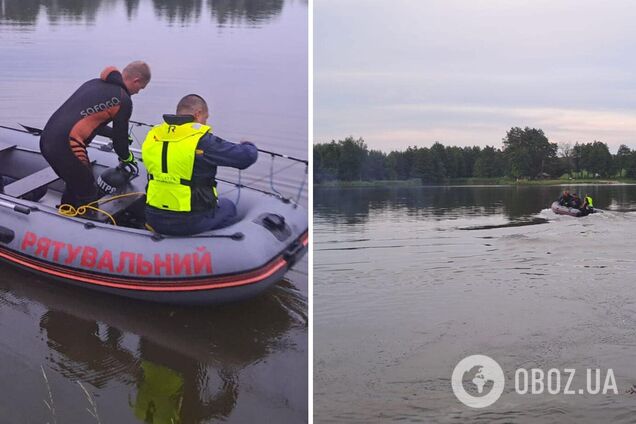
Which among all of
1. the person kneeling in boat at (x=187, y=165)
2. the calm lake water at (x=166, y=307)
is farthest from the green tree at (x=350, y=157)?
the person kneeling in boat at (x=187, y=165)

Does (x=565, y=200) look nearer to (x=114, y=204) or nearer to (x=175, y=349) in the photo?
(x=175, y=349)

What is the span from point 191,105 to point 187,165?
0.77 ft

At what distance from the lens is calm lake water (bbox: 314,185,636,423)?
2.17 m

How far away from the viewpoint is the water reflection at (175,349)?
2148 mm

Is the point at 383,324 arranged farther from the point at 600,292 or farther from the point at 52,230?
the point at 52,230

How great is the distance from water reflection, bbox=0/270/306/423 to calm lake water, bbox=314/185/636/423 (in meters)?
0.21

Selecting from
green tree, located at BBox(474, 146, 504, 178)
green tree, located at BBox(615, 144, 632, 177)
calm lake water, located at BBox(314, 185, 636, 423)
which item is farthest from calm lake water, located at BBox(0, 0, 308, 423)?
green tree, located at BBox(615, 144, 632, 177)

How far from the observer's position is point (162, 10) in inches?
93.0

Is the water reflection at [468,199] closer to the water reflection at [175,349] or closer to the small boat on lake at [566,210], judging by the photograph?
the small boat on lake at [566,210]

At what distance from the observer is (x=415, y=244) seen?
2244 millimetres

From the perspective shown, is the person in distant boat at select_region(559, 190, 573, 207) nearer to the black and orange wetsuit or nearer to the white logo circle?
the white logo circle

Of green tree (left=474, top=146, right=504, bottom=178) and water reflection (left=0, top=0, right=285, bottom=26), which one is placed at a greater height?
water reflection (left=0, top=0, right=285, bottom=26)

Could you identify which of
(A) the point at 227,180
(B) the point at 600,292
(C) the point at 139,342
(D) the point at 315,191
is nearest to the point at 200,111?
(A) the point at 227,180

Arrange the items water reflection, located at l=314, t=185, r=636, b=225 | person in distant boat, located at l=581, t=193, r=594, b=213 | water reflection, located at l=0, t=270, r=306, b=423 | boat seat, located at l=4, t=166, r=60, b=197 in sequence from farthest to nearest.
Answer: boat seat, located at l=4, t=166, r=60, b=197 → person in distant boat, located at l=581, t=193, r=594, b=213 → water reflection, located at l=314, t=185, r=636, b=225 → water reflection, located at l=0, t=270, r=306, b=423
